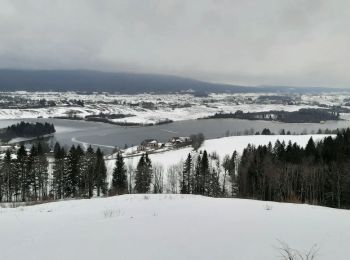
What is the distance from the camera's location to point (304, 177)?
108 feet

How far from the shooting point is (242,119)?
619 feet

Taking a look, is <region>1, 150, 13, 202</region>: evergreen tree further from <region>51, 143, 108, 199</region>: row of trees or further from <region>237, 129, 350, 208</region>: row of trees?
<region>237, 129, 350, 208</region>: row of trees

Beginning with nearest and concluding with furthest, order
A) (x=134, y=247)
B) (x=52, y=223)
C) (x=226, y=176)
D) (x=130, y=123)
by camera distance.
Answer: (x=134, y=247), (x=52, y=223), (x=226, y=176), (x=130, y=123)

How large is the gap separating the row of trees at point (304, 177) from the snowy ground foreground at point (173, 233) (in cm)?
1875

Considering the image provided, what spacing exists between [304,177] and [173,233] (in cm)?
2835

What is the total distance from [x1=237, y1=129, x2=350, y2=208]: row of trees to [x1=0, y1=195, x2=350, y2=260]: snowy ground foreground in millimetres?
18748

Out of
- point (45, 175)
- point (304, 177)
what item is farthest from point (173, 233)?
point (45, 175)

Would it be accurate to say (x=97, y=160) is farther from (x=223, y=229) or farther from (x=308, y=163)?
(x=223, y=229)

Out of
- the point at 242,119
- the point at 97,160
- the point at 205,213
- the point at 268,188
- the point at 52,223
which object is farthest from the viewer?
the point at 242,119

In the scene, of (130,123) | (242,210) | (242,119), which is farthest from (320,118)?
(242,210)

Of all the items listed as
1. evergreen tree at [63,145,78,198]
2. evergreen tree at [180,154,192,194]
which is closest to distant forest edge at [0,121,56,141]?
evergreen tree at [63,145,78,198]

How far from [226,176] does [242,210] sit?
162ft

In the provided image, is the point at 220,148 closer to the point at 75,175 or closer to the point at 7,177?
the point at 75,175

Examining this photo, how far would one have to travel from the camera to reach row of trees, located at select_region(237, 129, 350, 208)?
29723 mm
